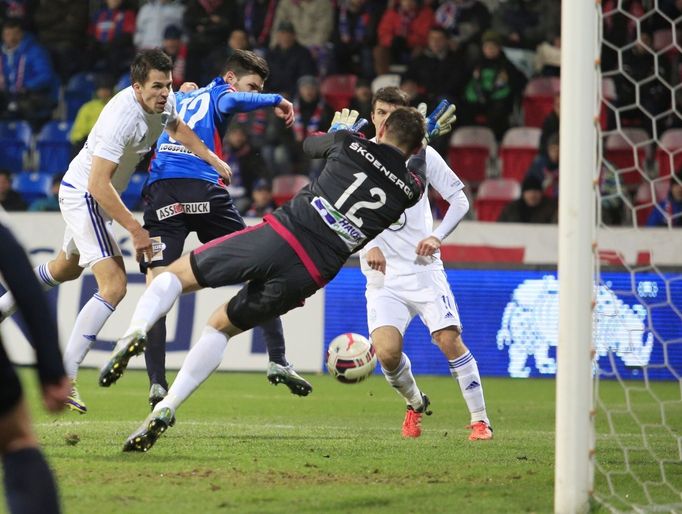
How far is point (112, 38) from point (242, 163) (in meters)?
3.69

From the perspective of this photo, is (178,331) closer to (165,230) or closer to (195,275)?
(165,230)

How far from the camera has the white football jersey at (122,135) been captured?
286 inches

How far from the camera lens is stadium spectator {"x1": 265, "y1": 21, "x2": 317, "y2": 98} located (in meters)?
16.9

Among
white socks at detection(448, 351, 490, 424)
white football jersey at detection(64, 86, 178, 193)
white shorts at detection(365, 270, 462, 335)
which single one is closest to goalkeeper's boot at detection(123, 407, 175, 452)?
white football jersey at detection(64, 86, 178, 193)

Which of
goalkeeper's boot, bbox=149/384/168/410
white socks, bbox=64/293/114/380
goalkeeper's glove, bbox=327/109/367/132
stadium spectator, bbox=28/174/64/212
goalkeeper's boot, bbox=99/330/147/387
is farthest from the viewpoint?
stadium spectator, bbox=28/174/64/212

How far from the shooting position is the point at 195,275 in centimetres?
625

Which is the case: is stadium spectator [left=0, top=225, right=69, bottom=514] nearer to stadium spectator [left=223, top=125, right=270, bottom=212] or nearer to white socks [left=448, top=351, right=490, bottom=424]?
white socks [left=448, top=351, right=490, bottom=424]

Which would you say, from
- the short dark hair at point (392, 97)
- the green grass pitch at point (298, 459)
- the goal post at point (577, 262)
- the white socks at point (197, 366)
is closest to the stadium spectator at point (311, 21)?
the green grass pitch at point (298, 459)

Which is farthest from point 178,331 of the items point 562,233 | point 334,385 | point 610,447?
point 562,233

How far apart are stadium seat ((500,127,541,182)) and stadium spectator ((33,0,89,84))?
21.7 ft

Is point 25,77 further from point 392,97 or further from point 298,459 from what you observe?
point 298,459

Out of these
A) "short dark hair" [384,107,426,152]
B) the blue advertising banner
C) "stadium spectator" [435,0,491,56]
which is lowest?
the blue advertising banner

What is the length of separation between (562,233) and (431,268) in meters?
3.48

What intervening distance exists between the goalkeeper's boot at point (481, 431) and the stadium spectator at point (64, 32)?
11983 mm
